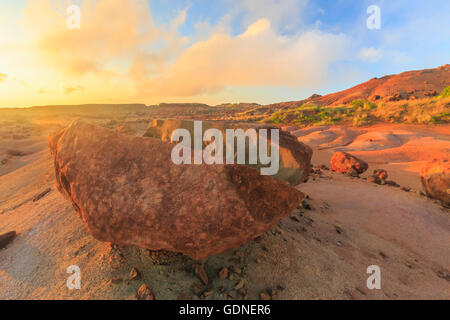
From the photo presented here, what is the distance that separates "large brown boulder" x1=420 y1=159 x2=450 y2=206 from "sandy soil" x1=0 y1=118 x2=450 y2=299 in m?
0.38

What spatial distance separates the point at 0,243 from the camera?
274 centimetres

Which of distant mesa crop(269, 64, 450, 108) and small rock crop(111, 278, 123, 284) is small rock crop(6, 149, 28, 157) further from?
distant mesa crop(269, 64, 450, 108)

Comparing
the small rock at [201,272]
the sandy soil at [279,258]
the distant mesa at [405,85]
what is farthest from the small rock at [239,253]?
the distant mesa at [405,85]

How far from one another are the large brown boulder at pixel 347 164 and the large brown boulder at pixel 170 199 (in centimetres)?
636

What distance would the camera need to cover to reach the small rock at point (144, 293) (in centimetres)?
182

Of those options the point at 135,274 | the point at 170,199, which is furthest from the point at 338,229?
the point at 135,274

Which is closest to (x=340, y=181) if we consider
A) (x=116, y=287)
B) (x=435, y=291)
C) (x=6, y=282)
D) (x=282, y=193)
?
(x=435, y=291)

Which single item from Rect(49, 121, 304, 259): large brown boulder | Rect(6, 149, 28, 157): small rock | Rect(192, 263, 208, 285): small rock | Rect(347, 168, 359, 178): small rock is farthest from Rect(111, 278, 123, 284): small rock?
Rect(6, 149, 28, 157): small rock

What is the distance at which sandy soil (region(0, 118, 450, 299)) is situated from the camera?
198 centimetres

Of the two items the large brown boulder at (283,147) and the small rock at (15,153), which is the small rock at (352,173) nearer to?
the large brown boulder at (283,147)

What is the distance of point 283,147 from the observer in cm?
243

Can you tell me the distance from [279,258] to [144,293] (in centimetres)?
146
